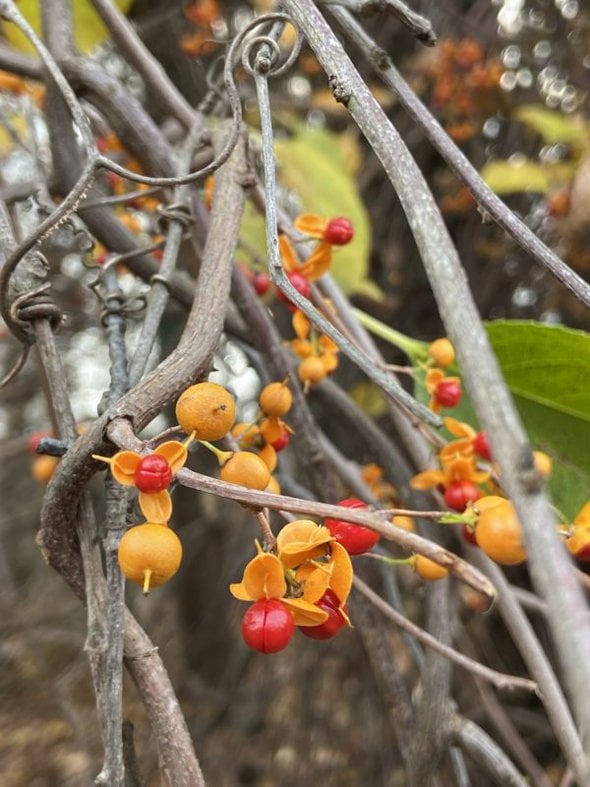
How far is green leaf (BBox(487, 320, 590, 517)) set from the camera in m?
0.57

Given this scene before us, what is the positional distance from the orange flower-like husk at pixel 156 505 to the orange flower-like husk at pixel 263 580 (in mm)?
41

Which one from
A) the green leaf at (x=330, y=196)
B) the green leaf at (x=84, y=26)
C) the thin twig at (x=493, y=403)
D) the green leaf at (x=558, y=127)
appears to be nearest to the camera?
the thin twig at (x=493, y=403)

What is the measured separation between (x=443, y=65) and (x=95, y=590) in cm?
144

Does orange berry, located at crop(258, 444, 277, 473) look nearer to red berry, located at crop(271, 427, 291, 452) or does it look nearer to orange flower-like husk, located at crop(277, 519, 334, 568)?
red berry, located at crop(271, 427, 291, 452)

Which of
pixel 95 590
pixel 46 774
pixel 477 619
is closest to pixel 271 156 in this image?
pixel 95 590

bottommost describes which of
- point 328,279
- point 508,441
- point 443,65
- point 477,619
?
point 477,619

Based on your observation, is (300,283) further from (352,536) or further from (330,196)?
(330,196)

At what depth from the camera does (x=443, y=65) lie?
4.98ft

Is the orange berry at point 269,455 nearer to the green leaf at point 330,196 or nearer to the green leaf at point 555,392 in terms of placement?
the green leaf at point 555,392

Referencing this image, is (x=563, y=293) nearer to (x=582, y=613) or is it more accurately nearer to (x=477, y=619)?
(x=477, y=619)

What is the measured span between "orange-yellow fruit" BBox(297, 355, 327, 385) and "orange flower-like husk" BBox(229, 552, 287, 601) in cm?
24

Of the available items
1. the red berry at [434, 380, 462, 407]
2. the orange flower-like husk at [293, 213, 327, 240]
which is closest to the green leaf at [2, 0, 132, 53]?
the orange flower-like husk at [293, 213, 327, 240]

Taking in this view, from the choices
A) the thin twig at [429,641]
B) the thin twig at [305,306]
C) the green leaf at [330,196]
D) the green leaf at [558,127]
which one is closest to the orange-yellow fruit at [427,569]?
the thin twig at [429,641]

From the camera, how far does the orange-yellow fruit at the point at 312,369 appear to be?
543 mm
